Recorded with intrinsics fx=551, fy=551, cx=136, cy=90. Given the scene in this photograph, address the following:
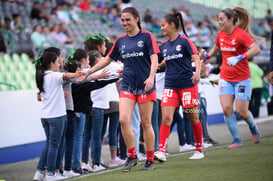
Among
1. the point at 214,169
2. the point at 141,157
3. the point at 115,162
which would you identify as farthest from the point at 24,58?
the point at 214,169

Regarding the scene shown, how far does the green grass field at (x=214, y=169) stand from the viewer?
241 inches

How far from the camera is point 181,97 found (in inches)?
307

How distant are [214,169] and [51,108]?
87.2 inches

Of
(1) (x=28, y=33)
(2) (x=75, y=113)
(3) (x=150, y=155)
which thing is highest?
(1) (x=28, y=33)

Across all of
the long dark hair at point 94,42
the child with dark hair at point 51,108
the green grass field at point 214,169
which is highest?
the long dark hair at point 94,42

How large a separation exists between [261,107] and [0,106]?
915 cm

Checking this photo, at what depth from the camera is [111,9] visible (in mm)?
21734

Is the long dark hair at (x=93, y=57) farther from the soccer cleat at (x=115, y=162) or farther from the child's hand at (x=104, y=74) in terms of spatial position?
the soccer cleat at (x=115, y=162)

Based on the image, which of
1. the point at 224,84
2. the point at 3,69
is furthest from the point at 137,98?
the point at 3,69

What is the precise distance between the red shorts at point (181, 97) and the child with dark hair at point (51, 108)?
150cm

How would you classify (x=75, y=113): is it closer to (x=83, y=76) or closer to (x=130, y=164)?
(x=83, y=76)

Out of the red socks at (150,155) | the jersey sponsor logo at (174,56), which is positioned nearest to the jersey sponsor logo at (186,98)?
the jersey sponsor logo at (174,56)

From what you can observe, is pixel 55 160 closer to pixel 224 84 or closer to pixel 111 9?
pixel 224 84

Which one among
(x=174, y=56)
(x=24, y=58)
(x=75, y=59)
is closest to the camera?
(x=174, y=56)
